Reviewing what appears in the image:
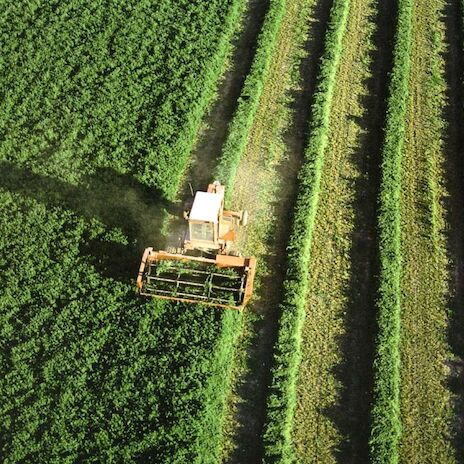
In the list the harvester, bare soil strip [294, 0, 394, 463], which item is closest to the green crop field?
bare soil strip [294, 0, 394, 463]

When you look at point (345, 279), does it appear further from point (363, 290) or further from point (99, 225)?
point (99, 225)

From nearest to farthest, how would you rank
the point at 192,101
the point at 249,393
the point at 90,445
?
1. the point at 90,445
2. the point at 249,393
3. the point at 192,101

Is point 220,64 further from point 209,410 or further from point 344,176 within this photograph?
point 209,410

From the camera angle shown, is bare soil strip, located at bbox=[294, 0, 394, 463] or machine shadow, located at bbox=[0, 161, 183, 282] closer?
bare soil strip, located at bbox=[294, 0, 394, 463]

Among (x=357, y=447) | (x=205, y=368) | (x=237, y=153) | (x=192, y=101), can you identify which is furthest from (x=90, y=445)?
(x=192, y=101)

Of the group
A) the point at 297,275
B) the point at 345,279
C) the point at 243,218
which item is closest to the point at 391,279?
the point at 345,279

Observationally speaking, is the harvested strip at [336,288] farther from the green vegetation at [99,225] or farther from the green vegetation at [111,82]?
the green vegetation at [111,82]

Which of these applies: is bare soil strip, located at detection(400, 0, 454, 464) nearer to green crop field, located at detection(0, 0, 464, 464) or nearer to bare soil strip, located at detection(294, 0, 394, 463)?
green crop field, located at detection(0, 0, 464, 464)
